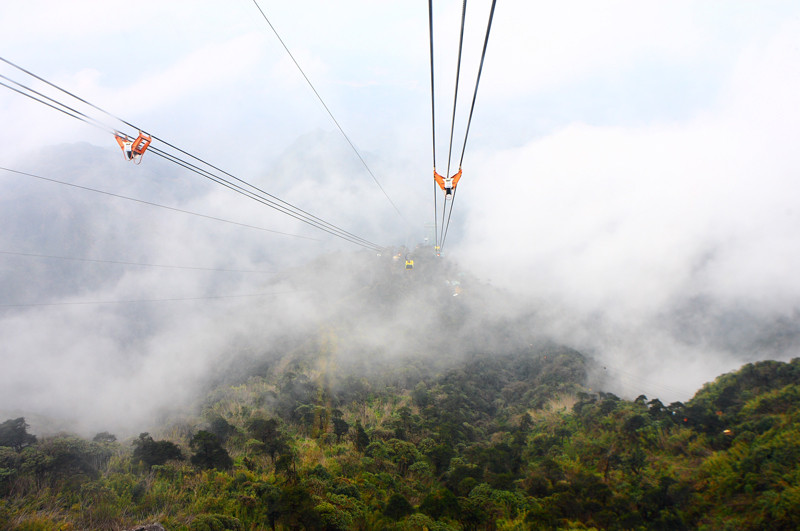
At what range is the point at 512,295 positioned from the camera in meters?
86.7

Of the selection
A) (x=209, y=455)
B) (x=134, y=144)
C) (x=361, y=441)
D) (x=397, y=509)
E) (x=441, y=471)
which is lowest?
(x=209, y=455)

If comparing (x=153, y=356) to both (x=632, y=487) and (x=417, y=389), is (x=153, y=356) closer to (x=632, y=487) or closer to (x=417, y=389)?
(x=417, y=389)

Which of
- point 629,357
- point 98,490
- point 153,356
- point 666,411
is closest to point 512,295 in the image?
point 629,357

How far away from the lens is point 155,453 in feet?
59.0

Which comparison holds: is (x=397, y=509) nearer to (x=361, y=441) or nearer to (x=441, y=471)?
(x=441, y=471)

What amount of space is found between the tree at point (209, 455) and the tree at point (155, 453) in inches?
35.6

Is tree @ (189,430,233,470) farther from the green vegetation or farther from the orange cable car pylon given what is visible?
the orange cable car pylon

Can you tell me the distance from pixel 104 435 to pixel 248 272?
304ft

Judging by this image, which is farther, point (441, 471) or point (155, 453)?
point (441, 471)

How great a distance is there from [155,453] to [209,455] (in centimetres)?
263

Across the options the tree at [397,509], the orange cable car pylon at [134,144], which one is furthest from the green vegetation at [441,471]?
the orange cable car pylon at [134,144]

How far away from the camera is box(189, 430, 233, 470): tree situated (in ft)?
58.4

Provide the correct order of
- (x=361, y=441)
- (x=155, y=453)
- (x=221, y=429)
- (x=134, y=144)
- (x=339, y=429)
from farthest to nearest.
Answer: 1. (x=339, y=429)
2. (x=221, y=429)
3. (x=361, y=441)
4. (x=155, y=453)
5. (x=134, y=144)

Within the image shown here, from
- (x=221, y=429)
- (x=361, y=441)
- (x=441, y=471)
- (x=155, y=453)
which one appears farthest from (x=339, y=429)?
(x=155, y=453)
